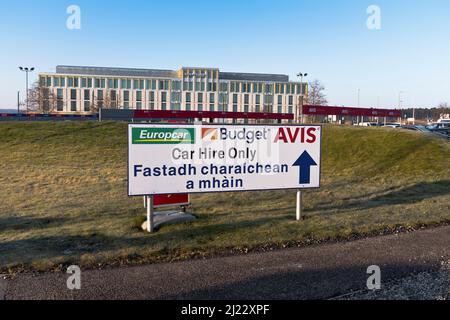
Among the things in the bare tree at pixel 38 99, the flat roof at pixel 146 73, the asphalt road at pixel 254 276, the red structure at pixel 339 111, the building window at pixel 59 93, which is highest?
the flat roof at pixel 146 73

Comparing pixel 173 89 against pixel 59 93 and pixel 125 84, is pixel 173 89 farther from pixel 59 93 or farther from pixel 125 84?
pixel 59 93

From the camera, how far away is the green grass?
5.47 metres

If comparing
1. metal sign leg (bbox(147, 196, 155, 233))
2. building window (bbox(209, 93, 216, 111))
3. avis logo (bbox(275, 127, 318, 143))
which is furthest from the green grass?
building window (bbox(209, 93, 216, 111))

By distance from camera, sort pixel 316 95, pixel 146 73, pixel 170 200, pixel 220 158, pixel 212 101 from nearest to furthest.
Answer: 1. pixel 220 158
2. pixel 170 200
3. pixel 316 95
4. pixel 146 73
5. pixel 212 101

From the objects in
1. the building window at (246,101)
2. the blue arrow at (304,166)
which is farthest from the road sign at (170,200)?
→ the building window at (246,101)

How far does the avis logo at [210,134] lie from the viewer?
6.80 m

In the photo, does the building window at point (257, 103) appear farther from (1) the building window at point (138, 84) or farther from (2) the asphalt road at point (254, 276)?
(2) the asphalt road at point (254, 276)

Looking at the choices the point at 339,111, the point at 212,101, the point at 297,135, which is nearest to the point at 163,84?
the point at 212,101

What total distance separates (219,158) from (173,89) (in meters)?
96.0

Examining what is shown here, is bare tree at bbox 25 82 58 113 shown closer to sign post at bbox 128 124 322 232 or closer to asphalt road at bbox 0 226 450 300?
sign post at bbox 128 124 322 232

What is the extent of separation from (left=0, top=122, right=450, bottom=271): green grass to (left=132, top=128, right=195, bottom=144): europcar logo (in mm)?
1542

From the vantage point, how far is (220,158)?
6.94 metres

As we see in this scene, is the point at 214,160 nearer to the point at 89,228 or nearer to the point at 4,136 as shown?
the point at 89,228
